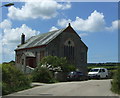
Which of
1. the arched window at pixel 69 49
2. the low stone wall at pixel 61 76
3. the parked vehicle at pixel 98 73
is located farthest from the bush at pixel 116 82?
the arched window at pixel 69 49

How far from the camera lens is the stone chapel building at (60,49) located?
49.5 meters

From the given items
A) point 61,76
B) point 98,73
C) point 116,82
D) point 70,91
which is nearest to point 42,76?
point 61,76

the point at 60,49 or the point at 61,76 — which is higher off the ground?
the point at 60,49

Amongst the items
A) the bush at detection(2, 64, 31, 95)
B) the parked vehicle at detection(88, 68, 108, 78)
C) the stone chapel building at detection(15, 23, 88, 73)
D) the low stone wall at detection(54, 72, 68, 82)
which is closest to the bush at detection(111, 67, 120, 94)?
the bush at detection(2, 64, 31, 95)

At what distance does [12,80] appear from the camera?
21.5m

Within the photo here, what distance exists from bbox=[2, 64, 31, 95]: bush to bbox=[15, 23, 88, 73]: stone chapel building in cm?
2527

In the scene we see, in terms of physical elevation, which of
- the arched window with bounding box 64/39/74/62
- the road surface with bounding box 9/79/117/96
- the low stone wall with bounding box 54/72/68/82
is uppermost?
the arched window with bounding box 64/39/74/62

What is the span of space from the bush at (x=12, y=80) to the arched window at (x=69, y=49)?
93.1 ft

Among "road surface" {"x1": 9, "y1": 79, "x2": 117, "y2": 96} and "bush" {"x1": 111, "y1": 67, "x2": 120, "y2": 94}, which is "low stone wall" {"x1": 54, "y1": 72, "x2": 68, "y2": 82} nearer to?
"road surface" {"x1": 9, "y1": 79, "x2": 117, "y2": 96}

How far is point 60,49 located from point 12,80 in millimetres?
29168

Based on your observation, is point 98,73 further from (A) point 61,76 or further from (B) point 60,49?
(B) point 60,49

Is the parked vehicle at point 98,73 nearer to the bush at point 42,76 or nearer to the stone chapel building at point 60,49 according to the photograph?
the bush at point 42,76

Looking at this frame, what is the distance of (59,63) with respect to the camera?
38.3 m

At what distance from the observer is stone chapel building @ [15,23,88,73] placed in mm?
49500
